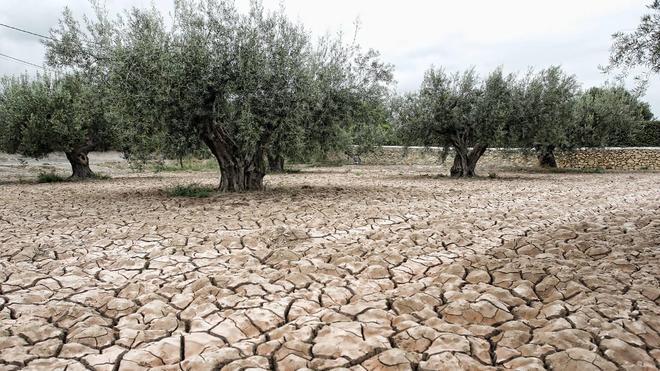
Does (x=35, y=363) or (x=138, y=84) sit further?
(x=138, y=84)


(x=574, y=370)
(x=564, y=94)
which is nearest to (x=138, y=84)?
(x=574, y=370)

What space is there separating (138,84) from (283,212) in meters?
4.17

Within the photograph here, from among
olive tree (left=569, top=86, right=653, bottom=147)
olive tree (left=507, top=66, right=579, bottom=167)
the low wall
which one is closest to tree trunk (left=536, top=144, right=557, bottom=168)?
the low wall

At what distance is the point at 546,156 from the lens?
23.3 metres

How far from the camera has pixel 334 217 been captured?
7.38m

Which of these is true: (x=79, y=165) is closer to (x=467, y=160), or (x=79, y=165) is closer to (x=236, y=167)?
(x=236, y=167)

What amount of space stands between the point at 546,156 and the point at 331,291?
23.2 metres

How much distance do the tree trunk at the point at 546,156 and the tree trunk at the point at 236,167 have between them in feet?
59.4

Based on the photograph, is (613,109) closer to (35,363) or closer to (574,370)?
(574,370)

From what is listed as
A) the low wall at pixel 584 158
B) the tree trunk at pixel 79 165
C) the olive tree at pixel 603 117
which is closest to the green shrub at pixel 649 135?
the olive tree at pixel 603 117

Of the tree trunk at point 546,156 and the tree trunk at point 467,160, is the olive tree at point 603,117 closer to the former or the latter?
the tree trunk at point 546,156

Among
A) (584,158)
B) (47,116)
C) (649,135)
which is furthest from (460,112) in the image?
(649,135)

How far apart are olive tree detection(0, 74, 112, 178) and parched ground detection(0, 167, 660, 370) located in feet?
25.6

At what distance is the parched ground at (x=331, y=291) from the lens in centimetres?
275
